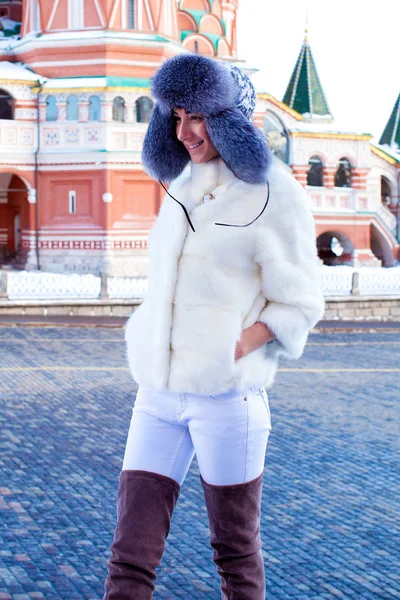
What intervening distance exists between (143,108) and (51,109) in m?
2.53

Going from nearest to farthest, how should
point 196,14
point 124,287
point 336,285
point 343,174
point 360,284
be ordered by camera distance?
point 124,287
point 336,285
point 360,284
point 196,14
point 343,174

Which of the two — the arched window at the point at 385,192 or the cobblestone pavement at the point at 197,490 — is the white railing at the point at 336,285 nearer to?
the cobblestone pavement at the point at 197,490

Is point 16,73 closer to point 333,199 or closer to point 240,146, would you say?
point 333,199

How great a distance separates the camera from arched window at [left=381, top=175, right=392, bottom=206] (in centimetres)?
3488

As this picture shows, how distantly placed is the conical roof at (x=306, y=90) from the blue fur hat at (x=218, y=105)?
108 feet

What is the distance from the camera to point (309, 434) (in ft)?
25.6

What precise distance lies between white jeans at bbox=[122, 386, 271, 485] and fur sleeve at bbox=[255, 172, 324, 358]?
250 millimetres

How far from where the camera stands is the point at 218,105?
10.4 ft

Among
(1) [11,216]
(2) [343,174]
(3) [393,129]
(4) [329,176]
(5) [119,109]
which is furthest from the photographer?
(3) [393,129]

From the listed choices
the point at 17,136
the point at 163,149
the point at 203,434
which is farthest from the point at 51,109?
the point at 203,434

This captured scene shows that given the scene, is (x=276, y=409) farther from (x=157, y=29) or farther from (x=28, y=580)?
(x=157, y=29)

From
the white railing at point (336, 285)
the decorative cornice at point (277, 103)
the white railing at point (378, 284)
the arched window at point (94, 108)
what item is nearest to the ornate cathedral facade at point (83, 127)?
the arched window at point (94, 108)

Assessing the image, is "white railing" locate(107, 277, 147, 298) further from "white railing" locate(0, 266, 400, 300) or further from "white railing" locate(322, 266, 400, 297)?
"white railing" locate(322, 266, 400, 297)

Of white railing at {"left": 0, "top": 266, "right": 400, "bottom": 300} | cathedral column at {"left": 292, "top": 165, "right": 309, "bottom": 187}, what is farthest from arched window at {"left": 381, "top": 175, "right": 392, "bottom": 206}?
white railing at {"left": 0, "top": 266, "right": 400, "bottom": 300}
